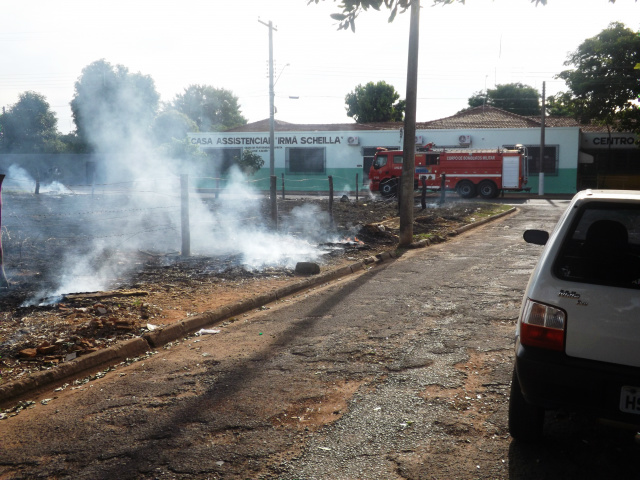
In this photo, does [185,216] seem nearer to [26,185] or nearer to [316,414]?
[316,414]

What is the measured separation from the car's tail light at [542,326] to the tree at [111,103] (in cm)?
2410

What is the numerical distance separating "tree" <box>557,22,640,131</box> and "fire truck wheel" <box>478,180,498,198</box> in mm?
8481

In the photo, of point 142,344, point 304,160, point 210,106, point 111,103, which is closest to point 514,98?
point 304,160

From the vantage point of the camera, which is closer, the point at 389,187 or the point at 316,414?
the point at 316,414

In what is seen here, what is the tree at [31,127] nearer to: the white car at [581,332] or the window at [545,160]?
the window at [545,160]

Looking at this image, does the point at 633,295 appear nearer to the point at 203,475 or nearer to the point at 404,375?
the point at 404,375

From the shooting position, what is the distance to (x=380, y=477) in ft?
9.73

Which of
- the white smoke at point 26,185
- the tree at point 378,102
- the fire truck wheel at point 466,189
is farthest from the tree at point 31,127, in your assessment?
the tree at point 378,102

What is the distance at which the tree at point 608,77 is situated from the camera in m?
29.7

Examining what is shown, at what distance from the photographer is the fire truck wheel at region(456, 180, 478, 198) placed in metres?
27.9

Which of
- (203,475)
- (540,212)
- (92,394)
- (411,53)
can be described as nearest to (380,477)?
(203,475)

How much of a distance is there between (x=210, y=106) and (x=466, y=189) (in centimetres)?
4974

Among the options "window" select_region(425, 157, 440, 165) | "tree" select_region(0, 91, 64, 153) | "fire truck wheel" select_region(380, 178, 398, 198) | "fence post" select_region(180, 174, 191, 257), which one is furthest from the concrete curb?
"tree" select_region(0, 91, 64, 153)

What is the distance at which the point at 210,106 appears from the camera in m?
70.9
